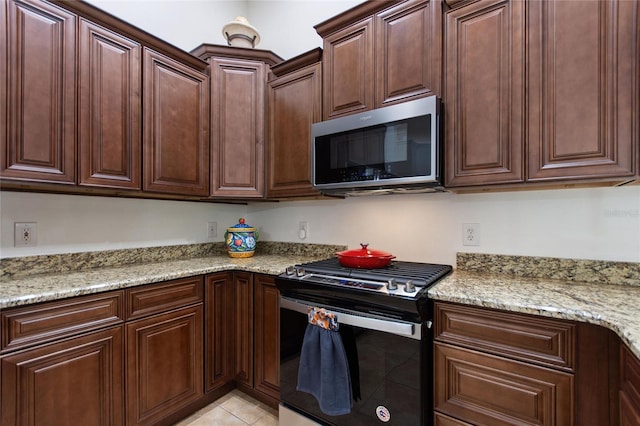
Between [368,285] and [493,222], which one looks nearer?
[368,285]

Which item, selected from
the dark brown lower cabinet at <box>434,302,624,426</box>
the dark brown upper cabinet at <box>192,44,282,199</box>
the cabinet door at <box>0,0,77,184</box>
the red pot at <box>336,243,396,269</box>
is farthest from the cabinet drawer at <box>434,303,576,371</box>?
the cabinet door at <box>0,0,77,184</box>

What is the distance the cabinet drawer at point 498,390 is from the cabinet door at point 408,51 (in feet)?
4.05

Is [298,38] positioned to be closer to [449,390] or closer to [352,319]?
[352,319]

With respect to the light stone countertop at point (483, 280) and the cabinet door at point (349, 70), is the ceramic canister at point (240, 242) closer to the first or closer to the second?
the light stone countertop at point (483, 280)

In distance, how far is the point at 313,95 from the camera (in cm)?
197

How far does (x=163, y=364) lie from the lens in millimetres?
1615

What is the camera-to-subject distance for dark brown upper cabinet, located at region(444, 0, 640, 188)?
3.76ft

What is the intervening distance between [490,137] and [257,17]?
8.05ft

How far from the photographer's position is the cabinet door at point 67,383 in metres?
1.16

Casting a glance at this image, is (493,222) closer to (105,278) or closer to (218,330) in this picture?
(218,330)

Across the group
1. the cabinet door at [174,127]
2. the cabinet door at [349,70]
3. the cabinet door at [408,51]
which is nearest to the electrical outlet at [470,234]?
the cabinet door at [408,51]

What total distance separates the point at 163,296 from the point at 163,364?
0.36 metres

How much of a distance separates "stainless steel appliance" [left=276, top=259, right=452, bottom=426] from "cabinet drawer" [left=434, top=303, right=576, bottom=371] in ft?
0.28

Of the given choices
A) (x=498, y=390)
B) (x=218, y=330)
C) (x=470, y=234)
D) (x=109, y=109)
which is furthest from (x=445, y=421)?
(x=109, y=109)
